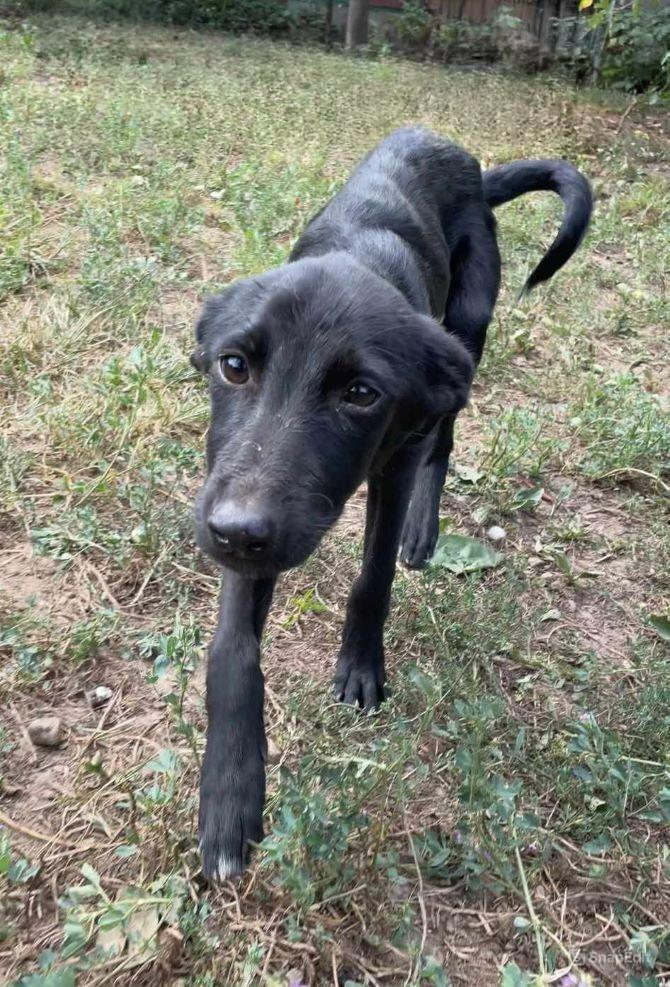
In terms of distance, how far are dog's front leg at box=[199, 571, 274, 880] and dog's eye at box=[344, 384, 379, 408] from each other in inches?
19.3

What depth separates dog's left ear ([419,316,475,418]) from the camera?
2.33 m

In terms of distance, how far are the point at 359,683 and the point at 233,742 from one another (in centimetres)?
67

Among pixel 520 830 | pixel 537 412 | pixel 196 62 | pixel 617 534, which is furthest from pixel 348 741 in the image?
pixel 196 62

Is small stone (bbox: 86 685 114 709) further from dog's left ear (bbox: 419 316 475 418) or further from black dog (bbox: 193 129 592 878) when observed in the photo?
dog's left ear (bbox: 419 316 475 418)

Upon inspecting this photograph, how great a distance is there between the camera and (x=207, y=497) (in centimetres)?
191

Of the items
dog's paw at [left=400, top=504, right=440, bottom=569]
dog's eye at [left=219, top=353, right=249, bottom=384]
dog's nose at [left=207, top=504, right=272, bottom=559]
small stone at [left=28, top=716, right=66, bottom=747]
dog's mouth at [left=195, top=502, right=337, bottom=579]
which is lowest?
dog's paw at [left=400, top=504, right=440, bottom=569]

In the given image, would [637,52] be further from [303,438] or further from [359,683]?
[303,438]

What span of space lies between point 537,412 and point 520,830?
2.19 meters

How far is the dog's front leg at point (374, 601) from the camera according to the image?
8.27 ft

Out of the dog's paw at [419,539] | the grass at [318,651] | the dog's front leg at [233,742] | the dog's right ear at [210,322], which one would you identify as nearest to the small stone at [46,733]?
the grass at [318,651]

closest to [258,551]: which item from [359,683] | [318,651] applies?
[359,683]

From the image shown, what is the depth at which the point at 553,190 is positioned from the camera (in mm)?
3975

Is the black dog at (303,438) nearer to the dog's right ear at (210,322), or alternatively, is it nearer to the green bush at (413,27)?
the dog's right ear at (210,322)

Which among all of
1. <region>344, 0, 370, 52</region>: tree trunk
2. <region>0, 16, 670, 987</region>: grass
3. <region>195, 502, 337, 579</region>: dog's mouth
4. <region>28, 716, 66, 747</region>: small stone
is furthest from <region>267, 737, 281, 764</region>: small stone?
<region>344, 0, 370, 52</region>: tree trunk
